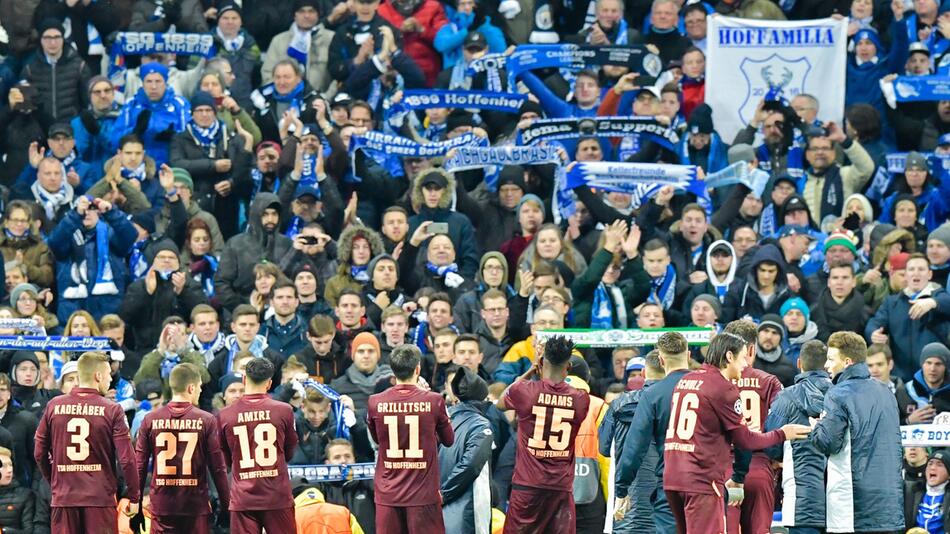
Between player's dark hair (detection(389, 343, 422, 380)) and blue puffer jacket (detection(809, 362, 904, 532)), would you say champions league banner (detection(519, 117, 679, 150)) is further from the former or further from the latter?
blue puffer jacket (detection(809, 362, 904, 532))

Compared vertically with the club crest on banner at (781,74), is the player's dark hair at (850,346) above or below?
below

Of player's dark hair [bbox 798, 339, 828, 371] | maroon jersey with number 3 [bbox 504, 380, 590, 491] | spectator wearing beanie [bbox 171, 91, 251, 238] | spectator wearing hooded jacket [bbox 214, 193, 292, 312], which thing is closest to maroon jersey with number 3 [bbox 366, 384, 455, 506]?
maroon jersey with number 3 [bbox 504, 380, 590, 491]

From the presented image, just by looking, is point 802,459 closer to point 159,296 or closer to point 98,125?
point 159,296

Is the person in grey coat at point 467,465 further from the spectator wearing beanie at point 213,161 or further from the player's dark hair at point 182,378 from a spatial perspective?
the spectator wearing beanie at point 213,161

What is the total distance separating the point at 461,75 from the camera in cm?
2461

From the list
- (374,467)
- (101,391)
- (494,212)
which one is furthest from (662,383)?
(494,212)

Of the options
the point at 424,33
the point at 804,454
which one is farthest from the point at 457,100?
the point at 804,454

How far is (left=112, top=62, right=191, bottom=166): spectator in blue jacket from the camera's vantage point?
23.4 metres

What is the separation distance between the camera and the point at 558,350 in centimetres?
1630

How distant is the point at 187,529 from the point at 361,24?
371 inches

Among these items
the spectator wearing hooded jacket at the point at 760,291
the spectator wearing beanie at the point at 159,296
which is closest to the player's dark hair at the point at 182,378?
the spectator wearing beanie at the point at 159,296

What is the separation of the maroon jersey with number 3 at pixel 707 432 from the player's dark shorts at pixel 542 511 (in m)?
1.52

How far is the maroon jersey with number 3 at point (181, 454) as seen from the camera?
1650 centimetres

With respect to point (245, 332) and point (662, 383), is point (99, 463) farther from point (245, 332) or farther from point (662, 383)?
point (662, 383)
